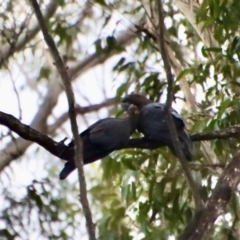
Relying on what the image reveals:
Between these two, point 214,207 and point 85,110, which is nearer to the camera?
point 214,207

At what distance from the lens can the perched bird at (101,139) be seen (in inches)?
88.2

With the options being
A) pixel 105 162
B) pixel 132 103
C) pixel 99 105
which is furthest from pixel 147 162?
pixel 99 105

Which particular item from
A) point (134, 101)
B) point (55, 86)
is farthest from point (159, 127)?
point (55, 86)

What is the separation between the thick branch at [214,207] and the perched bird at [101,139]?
32cm

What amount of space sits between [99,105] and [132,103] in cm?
287

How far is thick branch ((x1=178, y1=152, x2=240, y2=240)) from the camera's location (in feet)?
6.45

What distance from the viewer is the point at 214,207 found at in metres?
2.10

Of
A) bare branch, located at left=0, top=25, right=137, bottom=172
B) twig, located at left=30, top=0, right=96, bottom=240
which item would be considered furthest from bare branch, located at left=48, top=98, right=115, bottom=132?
twig, located at left=30, top=0, right=96, bottom=240

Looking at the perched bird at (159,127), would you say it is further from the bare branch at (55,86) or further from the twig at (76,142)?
the bare branch at (55,86)

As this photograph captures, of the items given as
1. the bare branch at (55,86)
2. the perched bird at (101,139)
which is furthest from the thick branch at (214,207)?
the bare branch at (55,86)

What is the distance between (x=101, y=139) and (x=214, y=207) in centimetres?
38

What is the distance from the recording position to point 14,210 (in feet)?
9.76

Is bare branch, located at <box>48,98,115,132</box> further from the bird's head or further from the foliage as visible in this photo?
A: the bird's head

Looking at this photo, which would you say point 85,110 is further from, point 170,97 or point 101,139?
point 170,97
